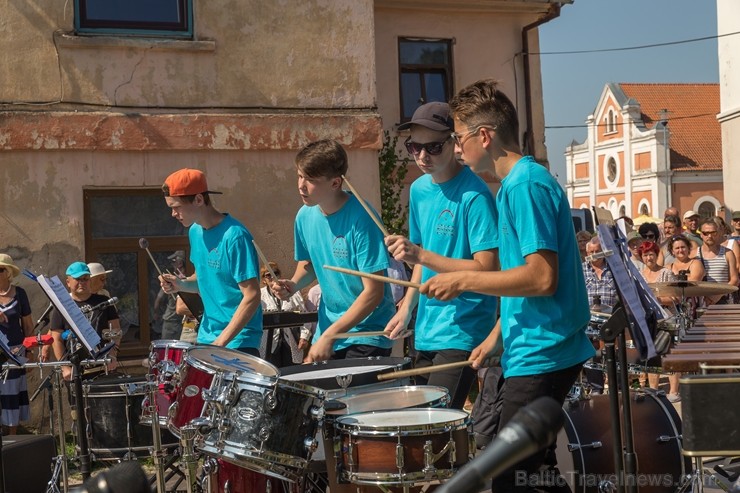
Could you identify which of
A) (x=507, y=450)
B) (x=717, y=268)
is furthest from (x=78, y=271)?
(x=507, y=450)

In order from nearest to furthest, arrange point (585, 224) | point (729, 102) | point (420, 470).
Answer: point (420, 470) < point (585, 224) < point (729, 102)

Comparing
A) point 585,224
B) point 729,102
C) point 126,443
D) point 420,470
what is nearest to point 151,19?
point 126,443

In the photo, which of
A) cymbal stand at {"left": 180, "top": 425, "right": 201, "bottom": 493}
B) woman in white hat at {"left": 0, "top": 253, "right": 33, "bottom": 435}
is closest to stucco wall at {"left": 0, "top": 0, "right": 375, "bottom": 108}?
woman in white hat at {"left": 0, "top": 253, "right": 33, "bottom": 435}

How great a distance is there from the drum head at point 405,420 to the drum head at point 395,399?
14 cm

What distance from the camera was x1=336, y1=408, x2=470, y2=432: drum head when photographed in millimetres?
4621

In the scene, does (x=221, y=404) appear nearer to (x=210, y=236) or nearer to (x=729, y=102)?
(x=210, y=236)

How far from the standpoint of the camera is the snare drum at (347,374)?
17.2ft

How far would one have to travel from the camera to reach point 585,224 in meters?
25.5

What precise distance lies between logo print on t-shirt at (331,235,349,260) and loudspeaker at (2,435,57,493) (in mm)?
2650

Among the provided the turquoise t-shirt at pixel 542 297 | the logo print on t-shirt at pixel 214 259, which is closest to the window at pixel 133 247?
the logo print on t-shirt at pixel 214 259

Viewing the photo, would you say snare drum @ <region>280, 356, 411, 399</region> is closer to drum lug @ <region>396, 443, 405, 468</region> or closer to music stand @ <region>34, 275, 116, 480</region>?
drum lug @ <region>396, 443, 405, 468</region>

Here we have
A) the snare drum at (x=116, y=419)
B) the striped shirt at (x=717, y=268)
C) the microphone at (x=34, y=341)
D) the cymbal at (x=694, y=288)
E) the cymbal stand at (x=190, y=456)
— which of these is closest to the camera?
the cymbal stand at (x=190, y=456)

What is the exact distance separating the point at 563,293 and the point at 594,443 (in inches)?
85.2

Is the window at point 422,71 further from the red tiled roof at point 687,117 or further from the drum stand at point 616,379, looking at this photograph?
the red tiled roof at point 687,117
